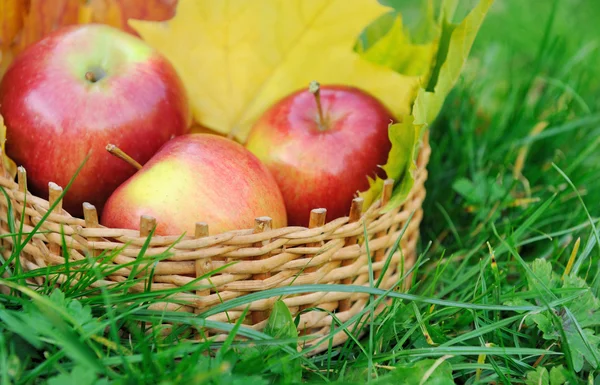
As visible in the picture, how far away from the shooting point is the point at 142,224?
850mm

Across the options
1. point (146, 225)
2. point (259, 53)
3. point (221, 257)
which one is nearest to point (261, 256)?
point (221, 257)

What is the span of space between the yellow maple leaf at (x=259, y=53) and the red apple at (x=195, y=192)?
0.28 meters

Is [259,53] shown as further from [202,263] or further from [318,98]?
[202,263]

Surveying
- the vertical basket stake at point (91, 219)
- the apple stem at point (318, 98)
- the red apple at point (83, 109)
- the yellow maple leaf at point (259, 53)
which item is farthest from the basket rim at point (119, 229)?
the yellow maple leaf at point (259, 53)

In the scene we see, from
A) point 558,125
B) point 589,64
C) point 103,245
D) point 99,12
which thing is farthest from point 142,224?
point 589,64

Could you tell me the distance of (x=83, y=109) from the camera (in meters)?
1.05

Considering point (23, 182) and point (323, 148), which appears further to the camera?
point (323, 148)

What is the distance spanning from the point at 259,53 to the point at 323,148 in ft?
0.98

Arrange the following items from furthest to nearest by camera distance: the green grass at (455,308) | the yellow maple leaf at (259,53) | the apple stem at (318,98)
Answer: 1. the yellow maple leaf at (259,53)
2. the apple stem at (318,98)
3. the green grass at (455,308)

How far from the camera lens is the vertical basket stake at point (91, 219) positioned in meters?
0.86

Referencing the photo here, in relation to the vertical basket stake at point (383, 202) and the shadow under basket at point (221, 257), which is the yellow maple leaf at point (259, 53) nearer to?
the vertical basket stake at point (383, 202)

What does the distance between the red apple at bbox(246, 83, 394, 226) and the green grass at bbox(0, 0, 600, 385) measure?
202mm

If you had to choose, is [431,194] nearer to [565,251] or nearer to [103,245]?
[565,251]

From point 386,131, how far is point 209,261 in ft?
1.53
